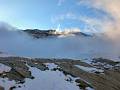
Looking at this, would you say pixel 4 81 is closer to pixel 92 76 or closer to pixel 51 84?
pixel 51 84

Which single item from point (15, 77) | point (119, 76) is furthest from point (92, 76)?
point (15, 77)

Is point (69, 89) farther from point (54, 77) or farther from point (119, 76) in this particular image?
point (119, 76)

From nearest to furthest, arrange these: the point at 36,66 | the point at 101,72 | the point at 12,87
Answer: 1. the point at 12,87
2. the point at 36,66
3. the point at 101,72

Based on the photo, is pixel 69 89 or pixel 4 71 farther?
pixel 4 71

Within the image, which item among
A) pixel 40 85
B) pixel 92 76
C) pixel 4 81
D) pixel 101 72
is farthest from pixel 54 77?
pixel 101 72

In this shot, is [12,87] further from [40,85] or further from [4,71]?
[4,71]

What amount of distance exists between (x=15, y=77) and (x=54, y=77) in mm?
12742

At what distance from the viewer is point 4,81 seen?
9862cm

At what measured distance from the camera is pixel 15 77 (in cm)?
10700

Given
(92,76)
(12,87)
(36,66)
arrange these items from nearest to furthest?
(12,87), (36,66), (92,76)

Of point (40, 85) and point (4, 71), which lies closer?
point (40, 85)

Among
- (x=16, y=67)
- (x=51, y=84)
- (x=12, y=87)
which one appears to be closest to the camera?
(x=12, y=87)

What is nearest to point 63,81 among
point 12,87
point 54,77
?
point 54,77

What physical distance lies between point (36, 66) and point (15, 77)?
23.0 m
